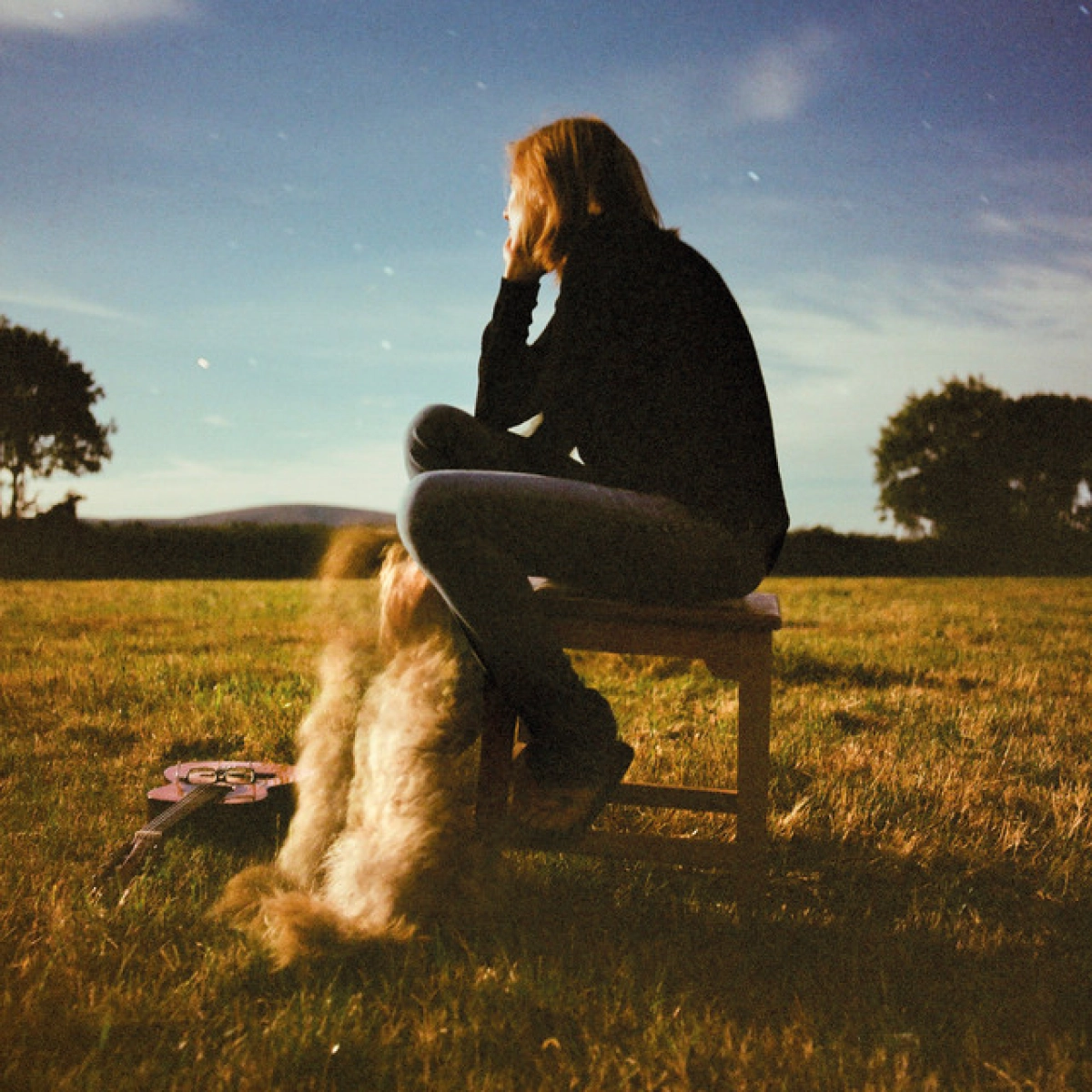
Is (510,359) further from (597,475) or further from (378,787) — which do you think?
(378,787)

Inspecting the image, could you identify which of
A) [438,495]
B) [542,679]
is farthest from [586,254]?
[542,679]

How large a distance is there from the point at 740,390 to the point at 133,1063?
190cm

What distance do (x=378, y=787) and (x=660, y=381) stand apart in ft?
3.89

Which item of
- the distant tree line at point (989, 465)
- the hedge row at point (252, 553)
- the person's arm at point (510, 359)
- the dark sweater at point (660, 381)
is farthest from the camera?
the distant tree line at point (989, 465)

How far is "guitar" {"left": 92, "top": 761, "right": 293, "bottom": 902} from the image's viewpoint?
2.34 metres

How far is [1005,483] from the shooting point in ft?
120

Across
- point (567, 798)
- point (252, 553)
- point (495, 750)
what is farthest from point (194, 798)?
point (252, 553)

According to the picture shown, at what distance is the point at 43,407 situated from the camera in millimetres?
38688

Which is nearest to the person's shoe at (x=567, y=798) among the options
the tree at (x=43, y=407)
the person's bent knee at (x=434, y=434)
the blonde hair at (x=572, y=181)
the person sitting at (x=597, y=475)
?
the person sitting at (x=597, y=475)

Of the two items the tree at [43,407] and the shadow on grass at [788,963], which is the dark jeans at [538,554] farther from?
the tree at [43,407]

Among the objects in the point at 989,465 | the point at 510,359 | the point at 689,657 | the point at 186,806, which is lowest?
the point at 186,806

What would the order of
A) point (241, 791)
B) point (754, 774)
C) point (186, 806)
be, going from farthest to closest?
point (241, 791)
point (186, 806)
point (754, 774)

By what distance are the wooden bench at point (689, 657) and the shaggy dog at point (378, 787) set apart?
0.35ft

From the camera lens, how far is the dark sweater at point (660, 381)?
7.28 feet
